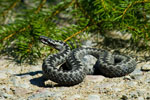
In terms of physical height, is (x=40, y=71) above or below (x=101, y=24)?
below

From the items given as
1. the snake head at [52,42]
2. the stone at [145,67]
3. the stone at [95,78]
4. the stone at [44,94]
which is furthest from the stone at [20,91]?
the stone at [145,67]

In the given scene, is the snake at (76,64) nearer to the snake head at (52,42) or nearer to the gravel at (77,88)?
the snake head at (52,42)

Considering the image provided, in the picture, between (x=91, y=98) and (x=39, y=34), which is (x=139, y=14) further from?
(x=91, y=98)

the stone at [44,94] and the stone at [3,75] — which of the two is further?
the stone at [3,75]

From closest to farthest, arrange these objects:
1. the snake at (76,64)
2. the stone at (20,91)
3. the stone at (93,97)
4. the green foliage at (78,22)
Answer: the stone at (93,97), the stone at (20,91), the snake at (76,64), the green foliage at (78,22)

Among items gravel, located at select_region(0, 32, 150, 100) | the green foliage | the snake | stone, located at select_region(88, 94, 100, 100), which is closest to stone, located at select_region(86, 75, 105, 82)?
gravel, located at select_region(0, 32, 150, 100)

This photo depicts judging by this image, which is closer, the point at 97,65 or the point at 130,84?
the point at 130,84

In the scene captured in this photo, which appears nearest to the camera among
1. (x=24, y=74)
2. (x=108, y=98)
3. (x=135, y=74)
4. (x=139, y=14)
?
(x=108, y=98)

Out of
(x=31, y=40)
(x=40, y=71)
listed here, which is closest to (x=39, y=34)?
(x=31, y=40)

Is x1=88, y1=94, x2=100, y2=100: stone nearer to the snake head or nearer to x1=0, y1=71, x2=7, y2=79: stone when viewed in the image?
the snake head
